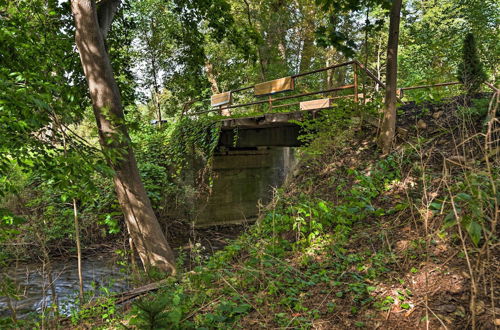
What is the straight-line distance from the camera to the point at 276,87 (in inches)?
384

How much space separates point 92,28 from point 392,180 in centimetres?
562

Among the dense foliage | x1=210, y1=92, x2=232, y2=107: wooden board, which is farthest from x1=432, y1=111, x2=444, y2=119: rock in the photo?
x1=210, y1=92, x2=232, y2=107: wooden board

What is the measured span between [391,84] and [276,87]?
4569 mm

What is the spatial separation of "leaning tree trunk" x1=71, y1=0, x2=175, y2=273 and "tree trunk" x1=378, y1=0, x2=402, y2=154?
179 inches

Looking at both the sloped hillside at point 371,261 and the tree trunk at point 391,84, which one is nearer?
the sloped hillside at point 371,261

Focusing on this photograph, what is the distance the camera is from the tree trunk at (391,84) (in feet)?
17.4

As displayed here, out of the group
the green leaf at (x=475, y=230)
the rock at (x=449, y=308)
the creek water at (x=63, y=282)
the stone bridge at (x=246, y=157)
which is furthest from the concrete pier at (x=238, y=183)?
the green leaf at (x=475, y=230)

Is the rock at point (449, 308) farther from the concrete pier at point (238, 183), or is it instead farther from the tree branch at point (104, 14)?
the concrete pier at point (238, 183)

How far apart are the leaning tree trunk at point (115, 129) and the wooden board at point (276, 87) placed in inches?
199

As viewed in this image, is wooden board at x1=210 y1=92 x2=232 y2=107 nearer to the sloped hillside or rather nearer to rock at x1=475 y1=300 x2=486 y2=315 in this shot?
the sloped hillside

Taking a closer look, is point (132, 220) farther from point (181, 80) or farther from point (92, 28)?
point (181, 80)

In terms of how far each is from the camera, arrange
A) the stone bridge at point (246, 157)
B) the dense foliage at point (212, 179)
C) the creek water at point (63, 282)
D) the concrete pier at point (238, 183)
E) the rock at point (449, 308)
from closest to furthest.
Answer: the rock at point (449, 308)
the dense foliage at point (212, 179)
the creek water at point (63, 282)
the stone bridge at point (246, 157)
the concrete pier at point (238, 183)

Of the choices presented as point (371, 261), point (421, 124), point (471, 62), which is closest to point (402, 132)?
point (421, 124)

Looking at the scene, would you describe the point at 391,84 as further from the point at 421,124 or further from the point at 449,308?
the point at 449,308
